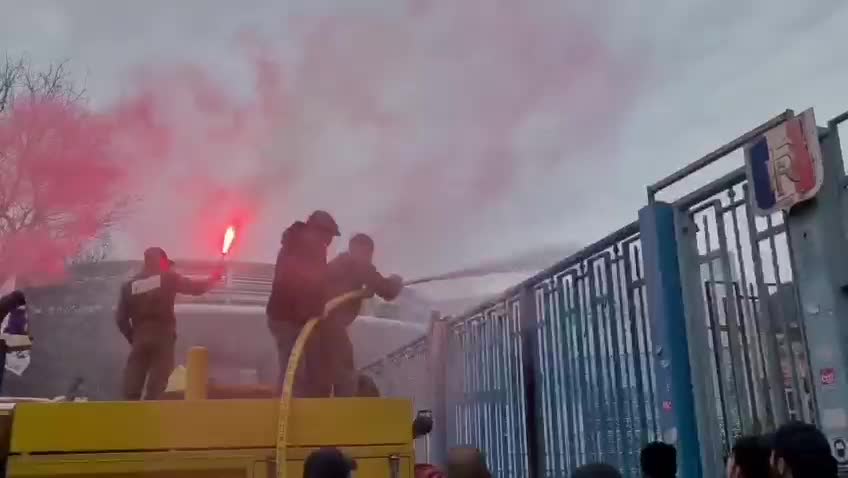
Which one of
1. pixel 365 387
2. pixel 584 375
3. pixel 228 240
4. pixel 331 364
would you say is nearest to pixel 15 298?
pixel 228 240

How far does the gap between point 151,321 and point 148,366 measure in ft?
1.24

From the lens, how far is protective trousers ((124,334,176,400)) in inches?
266

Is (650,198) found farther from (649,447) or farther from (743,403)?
(649,447)

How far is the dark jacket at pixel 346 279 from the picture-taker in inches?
237

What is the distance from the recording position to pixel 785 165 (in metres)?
3.97

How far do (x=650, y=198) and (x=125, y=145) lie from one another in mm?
6536

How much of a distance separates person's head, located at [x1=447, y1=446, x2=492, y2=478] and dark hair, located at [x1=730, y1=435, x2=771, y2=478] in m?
1.12

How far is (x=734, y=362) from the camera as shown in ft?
14.7

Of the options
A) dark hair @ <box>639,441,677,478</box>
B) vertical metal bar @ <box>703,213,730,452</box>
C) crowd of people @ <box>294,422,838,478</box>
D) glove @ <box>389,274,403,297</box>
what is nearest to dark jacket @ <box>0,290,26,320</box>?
glove @ <box>389,274,403,297</box>

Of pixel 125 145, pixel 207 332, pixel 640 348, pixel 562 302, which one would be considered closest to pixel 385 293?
pixel 562 302

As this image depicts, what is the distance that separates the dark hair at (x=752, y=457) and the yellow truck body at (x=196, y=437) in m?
1.44

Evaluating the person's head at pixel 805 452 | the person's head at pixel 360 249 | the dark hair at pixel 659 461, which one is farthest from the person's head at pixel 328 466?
the person's head at pixel 360 249

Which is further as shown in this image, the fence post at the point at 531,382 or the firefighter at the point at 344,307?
the fence post at the point at 531,382

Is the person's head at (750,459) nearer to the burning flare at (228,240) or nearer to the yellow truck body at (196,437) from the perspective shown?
the yellow truck body at (196,437)
